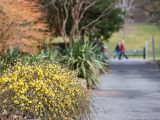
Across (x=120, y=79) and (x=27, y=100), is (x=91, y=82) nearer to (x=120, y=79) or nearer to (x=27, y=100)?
(x=120, y=79)

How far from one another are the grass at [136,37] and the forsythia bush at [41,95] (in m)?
51.5

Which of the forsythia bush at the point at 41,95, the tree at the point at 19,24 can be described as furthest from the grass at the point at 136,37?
the forsythia bush at the point at 41,95

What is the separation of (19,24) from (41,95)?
10788 mm

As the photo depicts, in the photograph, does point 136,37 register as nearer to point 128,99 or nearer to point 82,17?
point 82,17

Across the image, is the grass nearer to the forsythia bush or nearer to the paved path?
the paved path

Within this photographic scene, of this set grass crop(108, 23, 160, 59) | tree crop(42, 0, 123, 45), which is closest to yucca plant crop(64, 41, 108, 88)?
tree crop(42, 0, 123, 45)

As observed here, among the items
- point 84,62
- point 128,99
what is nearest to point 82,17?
point 84,62

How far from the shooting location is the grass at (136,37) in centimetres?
6594

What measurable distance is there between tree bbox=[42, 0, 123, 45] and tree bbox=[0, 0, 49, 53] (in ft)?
23.7

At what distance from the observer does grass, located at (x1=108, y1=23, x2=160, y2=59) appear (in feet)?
216

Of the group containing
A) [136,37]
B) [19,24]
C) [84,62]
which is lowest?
[136,37]

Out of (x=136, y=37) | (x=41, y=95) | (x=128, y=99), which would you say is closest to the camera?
(x=41, y=95)

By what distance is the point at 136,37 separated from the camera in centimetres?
7312

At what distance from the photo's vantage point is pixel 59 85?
998 centimetres
